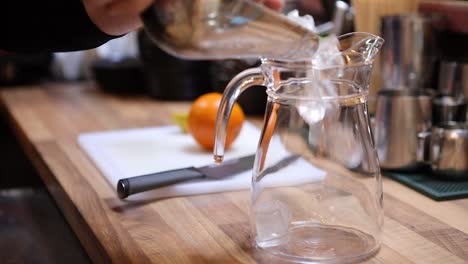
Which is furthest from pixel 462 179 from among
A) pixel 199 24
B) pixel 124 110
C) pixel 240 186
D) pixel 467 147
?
pixel 124 110

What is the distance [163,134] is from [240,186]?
0.33m

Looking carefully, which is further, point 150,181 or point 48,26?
point 150,181

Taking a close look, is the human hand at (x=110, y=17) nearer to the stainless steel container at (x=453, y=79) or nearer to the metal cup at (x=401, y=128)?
the metal cup at (x=401, y=128)

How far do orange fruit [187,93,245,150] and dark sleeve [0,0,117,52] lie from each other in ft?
1.07

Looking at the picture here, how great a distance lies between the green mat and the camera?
89 cm

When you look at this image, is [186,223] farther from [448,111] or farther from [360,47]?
[448,111]

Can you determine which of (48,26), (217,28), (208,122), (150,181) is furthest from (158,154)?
(217,28)

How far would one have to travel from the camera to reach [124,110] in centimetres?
150

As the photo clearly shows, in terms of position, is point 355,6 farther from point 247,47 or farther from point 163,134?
point 247,47

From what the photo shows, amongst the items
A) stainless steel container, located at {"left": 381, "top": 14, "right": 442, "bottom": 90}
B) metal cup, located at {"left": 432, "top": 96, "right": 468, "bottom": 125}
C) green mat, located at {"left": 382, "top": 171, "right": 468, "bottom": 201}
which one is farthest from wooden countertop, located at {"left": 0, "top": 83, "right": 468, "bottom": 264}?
stainless steel container, located at {"left": 381, "top": 14, "right": 442, "bottom": 90}

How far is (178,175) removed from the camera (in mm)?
925

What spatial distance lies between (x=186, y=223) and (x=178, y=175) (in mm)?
120

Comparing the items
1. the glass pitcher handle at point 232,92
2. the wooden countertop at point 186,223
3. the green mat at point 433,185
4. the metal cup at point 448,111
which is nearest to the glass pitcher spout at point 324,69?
the glass pitcher handle at point 232,92

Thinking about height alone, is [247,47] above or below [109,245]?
above
